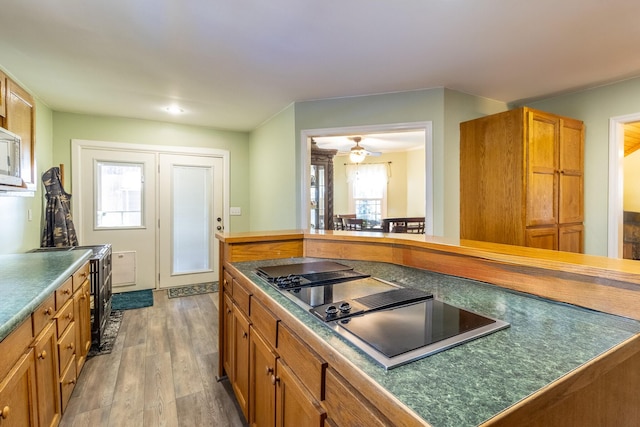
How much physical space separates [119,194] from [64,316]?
276 centimetres

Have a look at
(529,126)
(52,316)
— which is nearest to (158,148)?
(52,316)

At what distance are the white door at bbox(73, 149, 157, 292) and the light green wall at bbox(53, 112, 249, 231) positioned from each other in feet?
0.64

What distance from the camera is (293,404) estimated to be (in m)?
1.09

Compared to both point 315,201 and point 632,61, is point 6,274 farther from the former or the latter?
point 632,61

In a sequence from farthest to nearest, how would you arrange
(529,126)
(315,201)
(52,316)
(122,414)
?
1. (315,201)
2. (529,126)
3. (122,414)
4. (52,316)

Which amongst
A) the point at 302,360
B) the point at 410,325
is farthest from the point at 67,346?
the point at 410,325

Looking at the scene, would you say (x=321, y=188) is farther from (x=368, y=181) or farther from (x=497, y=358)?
(x=497, y=358)

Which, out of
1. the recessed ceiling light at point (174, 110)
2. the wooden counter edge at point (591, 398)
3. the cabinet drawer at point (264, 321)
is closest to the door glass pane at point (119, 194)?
the recessed ceiling light at point (174, 110)

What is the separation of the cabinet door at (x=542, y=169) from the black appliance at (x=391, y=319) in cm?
211

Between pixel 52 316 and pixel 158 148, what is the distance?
3127mm

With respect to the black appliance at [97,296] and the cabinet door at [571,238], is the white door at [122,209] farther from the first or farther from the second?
the cabinet door at [571,238]

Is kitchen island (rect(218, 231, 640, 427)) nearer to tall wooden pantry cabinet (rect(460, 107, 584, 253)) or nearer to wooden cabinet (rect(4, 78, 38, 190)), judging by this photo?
tall wooden pantry cabinet (rect(460, 107, 584, 253))

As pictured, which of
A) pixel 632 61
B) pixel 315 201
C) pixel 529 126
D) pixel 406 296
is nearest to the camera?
pixel 406 296

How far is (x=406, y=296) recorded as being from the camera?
1255mm
